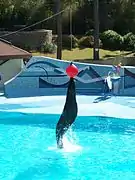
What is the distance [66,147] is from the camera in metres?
11.8

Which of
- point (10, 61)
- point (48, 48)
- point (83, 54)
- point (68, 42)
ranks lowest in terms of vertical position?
point (83, 54)

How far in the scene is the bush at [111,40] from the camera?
4019 cm

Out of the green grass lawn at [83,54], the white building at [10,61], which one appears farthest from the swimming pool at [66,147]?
the green grass lawn at [83,54]

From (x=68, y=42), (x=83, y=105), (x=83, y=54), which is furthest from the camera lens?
(x=68, y=42)

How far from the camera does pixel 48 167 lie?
10320 millimetres

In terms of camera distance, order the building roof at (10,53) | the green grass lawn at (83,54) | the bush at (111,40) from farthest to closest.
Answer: the bush at (111,40) < the green grass lawn at (83,54) < the building roof at (10,53)

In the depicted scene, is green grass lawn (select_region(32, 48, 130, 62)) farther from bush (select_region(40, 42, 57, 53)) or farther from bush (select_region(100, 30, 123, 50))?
bush (select_region(100, 30, 123, 50))

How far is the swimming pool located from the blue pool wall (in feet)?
9.65

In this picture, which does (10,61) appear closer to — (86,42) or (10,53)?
(10,53)

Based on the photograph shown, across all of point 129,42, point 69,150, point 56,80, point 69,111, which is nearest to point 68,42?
point 129,42

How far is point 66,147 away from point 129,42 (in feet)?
96.2

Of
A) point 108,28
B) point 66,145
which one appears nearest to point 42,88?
point 66,145

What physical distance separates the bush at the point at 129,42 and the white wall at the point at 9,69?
19.3 meters

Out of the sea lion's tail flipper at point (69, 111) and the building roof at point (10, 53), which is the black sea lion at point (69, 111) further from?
the building roof at point (10, 53)
